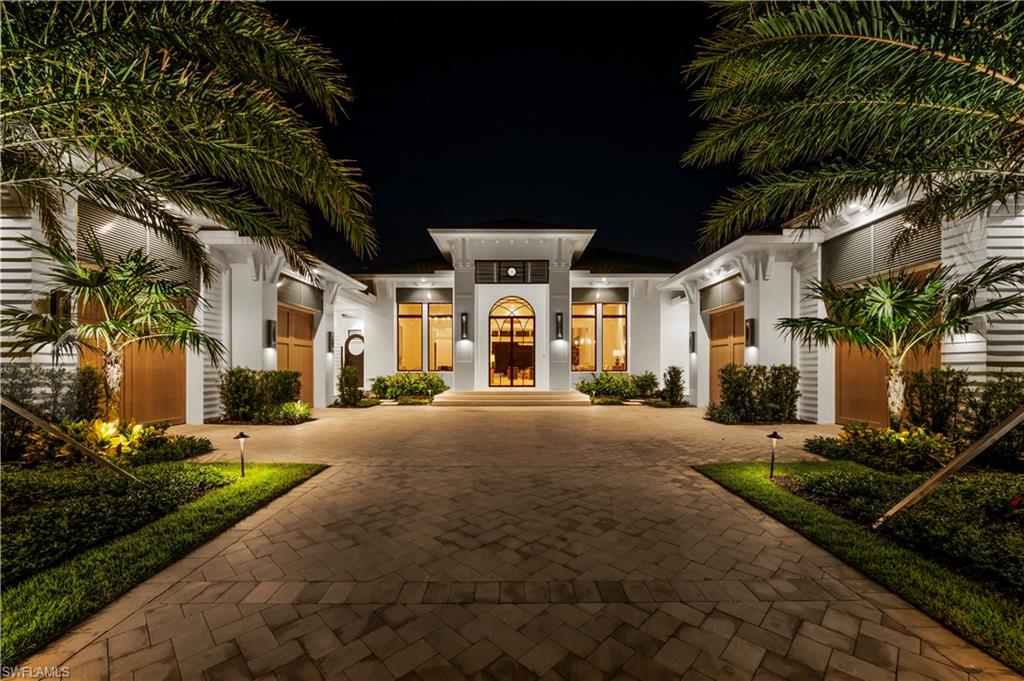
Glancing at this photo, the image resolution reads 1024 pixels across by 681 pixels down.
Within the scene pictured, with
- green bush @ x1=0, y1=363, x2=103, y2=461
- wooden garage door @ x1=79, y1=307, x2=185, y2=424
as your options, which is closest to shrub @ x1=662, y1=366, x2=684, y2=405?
wooden garage door @ x1=79, y1=307, x2=185, y2=424

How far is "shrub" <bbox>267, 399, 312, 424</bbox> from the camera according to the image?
10828mm

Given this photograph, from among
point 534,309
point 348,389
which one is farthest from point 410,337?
point 534,309

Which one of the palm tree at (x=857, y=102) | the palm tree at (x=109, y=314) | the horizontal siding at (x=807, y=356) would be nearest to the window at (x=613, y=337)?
the horizontal siding at (x=807, y=356)

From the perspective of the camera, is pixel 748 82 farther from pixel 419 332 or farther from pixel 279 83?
pixel 419 332

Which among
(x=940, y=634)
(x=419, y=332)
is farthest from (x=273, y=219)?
(x=419, y=332)

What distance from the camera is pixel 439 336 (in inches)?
755

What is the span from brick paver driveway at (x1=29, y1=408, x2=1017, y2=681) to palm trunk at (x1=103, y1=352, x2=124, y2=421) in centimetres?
401

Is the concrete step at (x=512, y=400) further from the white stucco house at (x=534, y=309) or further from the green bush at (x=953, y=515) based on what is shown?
the green bush at (x=953, y=515)

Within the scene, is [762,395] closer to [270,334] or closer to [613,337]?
[613,337]

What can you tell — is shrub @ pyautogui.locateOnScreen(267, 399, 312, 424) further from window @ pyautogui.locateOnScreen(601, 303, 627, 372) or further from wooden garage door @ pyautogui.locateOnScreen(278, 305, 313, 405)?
window @ pyautogui.locateOnScreen(601, 303, 627, 372)

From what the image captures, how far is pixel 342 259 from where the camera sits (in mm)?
23500

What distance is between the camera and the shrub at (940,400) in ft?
22.3

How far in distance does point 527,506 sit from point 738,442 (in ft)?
18.9

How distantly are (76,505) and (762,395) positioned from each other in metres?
12.8
